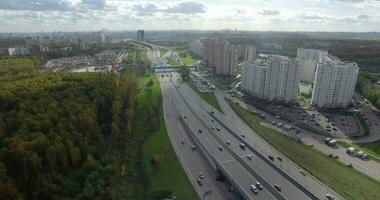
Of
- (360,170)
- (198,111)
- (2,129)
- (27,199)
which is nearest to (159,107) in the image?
(198,111)

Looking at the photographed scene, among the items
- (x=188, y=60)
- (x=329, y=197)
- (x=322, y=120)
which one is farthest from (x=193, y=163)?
(x=188, y=60)

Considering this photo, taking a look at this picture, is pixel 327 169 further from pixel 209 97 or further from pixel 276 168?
pixel 209 97

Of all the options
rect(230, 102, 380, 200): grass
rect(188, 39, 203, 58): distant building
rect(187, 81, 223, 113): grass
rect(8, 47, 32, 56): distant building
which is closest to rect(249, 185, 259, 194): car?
rect(230, 102, 380, 200): grass

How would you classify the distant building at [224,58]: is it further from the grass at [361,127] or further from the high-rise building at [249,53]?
the grass at [361,127]

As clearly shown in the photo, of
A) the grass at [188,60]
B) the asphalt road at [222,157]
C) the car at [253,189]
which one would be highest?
the grass at [188,60]

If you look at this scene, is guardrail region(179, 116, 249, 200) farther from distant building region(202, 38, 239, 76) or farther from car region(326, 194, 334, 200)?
distant building region(202, 38, 239, 76)

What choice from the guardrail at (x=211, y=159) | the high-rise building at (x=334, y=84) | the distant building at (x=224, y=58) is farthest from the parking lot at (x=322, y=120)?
the distant building at (x=224, y=58)

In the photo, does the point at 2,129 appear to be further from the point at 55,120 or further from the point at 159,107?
the point at 159,107
